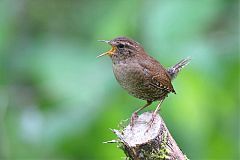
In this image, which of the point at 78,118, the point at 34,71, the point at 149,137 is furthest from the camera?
the point at 34,71

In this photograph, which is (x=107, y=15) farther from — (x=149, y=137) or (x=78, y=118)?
(x=149, y=137)

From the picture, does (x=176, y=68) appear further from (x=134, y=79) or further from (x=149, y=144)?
(x=149, y=144)

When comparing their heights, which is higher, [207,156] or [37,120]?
[37,120]

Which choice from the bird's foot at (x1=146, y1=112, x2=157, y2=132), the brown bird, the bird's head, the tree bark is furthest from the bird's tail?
the tree bark

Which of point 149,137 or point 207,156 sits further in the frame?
point 207,156

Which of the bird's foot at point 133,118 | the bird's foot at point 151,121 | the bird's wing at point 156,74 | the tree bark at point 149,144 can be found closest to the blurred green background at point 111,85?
the bird's wing at point 156,74

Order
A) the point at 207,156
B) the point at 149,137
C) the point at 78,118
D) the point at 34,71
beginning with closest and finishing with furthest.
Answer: the point at 149,137 < the point at 207,156 < the point at 78,118 < the point at 34,71

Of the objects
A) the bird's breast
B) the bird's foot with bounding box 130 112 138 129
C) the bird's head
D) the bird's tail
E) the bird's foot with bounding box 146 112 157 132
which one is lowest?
the bird's foot with bounding box 146 112 157 132

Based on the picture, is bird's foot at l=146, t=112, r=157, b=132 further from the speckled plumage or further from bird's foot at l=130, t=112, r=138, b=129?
the speckled plumage

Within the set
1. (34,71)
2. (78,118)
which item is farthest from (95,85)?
(34,71)
